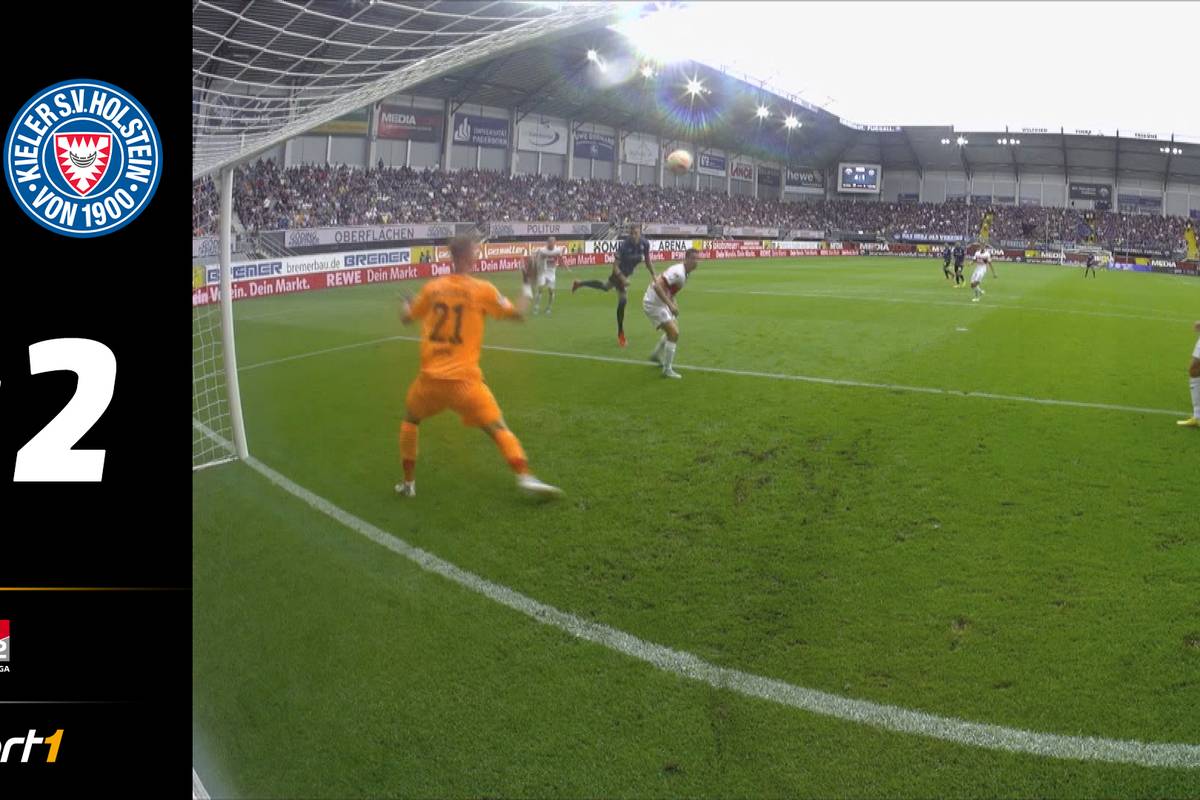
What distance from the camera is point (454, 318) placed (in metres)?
5.41

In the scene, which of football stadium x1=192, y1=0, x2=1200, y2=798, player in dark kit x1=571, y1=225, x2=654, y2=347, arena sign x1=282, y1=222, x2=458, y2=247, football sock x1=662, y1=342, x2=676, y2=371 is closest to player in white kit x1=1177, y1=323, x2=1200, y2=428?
football stadium x1=192, y1=0, x2=1200, y2=798

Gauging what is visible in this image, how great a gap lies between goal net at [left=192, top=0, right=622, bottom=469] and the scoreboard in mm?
67120

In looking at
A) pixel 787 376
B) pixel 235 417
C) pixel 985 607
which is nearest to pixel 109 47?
pixel 985 607

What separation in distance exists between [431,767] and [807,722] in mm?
1553

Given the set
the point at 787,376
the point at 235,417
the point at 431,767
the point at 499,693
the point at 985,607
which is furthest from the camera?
the point at 787,376

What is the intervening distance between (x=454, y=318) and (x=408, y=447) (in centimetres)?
117

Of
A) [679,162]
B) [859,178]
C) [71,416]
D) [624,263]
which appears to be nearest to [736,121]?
[859,178]

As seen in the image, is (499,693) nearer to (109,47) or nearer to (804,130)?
(109,47)

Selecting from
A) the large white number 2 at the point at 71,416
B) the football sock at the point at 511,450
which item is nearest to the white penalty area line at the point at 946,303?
the football sock at the point at 511,450

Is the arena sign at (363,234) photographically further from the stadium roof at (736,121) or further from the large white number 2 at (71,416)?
the large white number 2 at (71,416)

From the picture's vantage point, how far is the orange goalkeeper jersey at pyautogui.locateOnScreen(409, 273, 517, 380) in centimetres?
535

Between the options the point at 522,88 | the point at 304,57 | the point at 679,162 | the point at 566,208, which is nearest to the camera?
the point at 304,57

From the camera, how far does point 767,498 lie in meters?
6.08

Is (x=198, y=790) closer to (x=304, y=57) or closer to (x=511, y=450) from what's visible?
(x=511, y=450)
